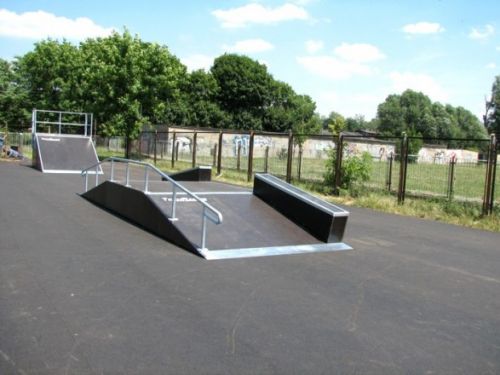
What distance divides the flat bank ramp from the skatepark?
0.05 metres

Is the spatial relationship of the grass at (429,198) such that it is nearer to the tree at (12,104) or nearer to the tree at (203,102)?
the tree at (12,104)

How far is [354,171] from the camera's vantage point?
52.7 feet

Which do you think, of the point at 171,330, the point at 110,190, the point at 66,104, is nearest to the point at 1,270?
the point at 171,330

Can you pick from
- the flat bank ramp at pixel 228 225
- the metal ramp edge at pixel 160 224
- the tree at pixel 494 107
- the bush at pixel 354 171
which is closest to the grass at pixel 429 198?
the bush at pixel 354 171

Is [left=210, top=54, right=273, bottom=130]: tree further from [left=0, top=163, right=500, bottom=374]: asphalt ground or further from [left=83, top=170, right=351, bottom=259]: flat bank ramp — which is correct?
[left=0, top=163, right=500, bottom=374]: asphalt ground

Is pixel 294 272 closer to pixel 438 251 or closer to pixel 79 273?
pixel 79 273

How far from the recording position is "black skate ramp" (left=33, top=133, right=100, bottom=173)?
2220 cm

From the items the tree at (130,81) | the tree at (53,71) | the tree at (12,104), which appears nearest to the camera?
the tree at (130,81)

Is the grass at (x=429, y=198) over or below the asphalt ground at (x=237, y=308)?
over

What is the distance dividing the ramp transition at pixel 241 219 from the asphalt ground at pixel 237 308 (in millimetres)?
354

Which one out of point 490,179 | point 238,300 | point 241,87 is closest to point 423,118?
point 241,87

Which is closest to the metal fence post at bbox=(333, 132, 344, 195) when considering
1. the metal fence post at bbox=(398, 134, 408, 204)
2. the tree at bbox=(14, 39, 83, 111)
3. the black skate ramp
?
the metal fence post at bbox=(398, 134, 408, 204)

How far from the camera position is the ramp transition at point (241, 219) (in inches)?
310

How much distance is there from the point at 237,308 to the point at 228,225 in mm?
3610
